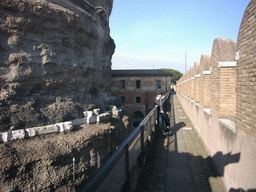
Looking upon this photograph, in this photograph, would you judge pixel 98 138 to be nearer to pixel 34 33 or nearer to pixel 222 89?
pixel 34 33

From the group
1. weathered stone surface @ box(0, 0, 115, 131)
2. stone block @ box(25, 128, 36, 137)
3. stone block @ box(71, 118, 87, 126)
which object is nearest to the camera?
stone block @ box(25, 128, 36, 137)

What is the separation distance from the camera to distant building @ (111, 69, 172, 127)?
1028 inches

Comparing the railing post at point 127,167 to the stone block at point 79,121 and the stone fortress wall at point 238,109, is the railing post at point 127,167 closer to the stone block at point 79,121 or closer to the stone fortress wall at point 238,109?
the stone fortress wall at point 238,109

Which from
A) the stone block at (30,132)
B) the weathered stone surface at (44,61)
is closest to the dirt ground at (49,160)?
the stone block at (30,132)

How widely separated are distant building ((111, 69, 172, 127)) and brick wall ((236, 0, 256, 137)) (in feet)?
76.0

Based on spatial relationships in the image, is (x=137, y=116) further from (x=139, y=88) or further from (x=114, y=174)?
(x=114, y=174)

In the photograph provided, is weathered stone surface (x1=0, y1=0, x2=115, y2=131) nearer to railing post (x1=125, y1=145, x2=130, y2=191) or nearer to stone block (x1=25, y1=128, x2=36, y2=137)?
stone block (x1=25, y1=128, x2=36, y2=137)

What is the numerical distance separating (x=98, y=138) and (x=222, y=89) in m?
7.32

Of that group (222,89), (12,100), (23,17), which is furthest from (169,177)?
(23,17)

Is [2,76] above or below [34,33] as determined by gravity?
below

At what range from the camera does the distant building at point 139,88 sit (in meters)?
26.1

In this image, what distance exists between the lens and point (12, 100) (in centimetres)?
852

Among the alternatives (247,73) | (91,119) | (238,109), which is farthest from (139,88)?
(247,73)

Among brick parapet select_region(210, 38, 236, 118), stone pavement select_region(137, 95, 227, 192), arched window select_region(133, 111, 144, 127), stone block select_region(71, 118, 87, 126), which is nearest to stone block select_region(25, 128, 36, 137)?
stone block select_region(71, 118, 87, 126)
